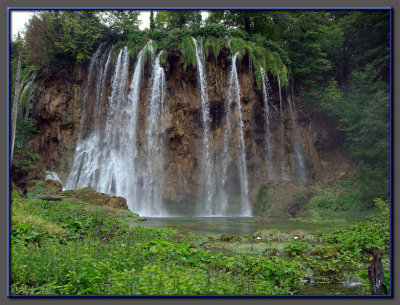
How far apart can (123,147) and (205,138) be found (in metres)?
5.37

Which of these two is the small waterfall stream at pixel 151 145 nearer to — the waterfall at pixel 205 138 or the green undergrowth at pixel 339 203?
the waterfall at pixel 205 138

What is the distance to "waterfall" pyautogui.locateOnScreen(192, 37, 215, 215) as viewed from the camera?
20250 mm

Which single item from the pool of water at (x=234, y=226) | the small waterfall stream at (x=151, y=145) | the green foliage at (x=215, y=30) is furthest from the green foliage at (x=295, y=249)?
the green foliage at (x=215, y=30)

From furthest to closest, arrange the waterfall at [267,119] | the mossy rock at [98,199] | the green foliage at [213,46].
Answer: the waterfall at [267,119], the green foliage at [213,46], the mossy rock at [98,199]

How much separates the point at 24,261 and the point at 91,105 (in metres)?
20.8

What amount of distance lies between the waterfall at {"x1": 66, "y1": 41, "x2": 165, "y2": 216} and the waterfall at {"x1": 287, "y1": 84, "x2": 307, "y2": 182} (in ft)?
29.6

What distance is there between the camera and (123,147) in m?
21.1

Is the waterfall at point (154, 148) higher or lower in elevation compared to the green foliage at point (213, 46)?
lower

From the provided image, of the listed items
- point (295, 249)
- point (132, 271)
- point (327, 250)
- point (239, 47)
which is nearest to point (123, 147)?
point (239, 47)

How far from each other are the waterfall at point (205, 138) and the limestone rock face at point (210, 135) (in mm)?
271

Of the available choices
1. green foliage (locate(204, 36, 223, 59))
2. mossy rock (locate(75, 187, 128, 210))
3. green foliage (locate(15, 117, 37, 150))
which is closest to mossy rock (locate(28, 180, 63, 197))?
mossy rock (locate(75, 187, 128, 210))

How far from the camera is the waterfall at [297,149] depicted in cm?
2167

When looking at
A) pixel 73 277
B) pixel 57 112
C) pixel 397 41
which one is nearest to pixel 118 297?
pixel 73 277

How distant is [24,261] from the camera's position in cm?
418
